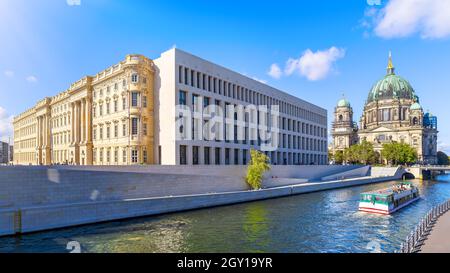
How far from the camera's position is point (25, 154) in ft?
355

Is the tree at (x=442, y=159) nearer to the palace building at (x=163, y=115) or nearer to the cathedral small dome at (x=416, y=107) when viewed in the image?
the cathedral small dome at (x=416, y=107)

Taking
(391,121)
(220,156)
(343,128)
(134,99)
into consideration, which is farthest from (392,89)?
(134,99)

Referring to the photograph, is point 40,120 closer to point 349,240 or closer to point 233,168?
point 233,168

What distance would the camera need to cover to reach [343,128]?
188 m

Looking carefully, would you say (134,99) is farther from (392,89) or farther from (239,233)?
(392,89)

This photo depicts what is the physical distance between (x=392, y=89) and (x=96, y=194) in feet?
650

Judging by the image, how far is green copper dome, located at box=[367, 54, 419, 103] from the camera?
18349cm

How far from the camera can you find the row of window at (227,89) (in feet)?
176


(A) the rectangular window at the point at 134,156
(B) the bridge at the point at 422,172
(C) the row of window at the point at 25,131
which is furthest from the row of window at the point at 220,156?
(C) the row of window at the point at 25,131

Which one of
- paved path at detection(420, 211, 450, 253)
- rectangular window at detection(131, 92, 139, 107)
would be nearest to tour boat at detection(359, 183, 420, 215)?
paved path at detection(420, 211, 450, 253)

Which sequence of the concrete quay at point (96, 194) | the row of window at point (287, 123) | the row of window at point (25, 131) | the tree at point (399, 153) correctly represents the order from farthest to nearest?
the tree at point (399, 153) < the row of window at point (25, 131) < the row of window at point (287, 123) < the concrete quay at point (96, 194)

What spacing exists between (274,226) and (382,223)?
40.9ft

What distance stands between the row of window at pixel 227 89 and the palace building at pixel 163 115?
19 cm

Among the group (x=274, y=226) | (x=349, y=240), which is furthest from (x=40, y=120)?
(x=349, y=240)
